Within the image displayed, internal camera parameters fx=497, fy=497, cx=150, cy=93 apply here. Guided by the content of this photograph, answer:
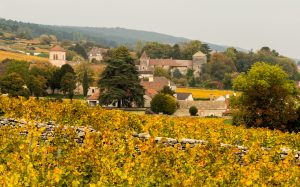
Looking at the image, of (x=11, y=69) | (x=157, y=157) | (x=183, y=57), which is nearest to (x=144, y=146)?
(x=157, y=157)

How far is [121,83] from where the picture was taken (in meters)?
63.6

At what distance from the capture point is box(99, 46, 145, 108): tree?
63428 millimetres

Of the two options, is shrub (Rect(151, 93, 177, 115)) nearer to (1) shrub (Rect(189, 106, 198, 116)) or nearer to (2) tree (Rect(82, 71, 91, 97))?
(1) shrub (Rect(189, 106, 198, 116))

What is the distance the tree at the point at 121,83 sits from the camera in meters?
63.4

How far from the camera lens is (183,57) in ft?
631

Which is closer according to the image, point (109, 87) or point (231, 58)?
point (109, 87)

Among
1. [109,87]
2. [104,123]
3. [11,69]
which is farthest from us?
[11,69]

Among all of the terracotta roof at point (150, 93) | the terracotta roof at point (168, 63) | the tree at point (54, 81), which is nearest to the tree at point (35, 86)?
the tree at point (54, 81)

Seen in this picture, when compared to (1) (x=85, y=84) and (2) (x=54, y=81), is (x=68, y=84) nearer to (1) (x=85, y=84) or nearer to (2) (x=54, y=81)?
(2) (x=54, y=81)

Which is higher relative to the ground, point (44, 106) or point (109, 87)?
point (44, 106)

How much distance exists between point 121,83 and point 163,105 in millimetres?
11883

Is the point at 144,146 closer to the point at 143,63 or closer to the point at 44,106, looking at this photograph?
the point at 44,106

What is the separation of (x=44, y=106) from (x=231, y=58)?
481ft

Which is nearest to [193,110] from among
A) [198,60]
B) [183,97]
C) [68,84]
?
[183,97]
